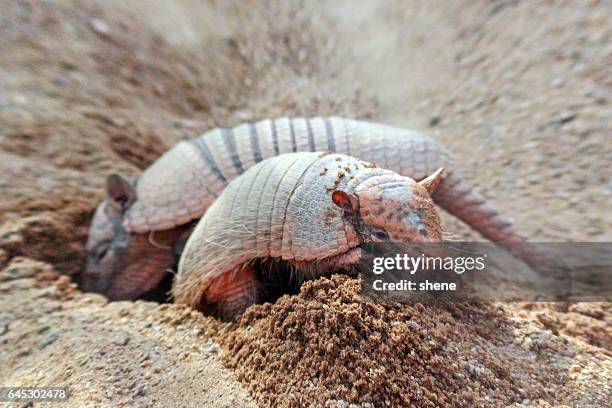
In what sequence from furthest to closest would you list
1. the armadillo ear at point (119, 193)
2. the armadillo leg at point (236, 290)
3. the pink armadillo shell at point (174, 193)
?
the armadillo ear at point (119, 193) < the pink armadillo shell at point (174, 193) < the armadillo leg at point (236, 290)

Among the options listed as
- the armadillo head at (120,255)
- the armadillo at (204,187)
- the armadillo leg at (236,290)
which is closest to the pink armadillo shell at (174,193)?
the armadillo at (204,187)

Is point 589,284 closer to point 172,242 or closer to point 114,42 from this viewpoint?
point 172,242

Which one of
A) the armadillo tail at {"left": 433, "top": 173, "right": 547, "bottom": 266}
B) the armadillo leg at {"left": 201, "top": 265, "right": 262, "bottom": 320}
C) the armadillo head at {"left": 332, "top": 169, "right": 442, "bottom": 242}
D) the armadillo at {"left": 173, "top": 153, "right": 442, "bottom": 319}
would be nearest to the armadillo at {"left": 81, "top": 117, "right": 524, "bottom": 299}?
the armadillo tail at {"left": 433, "top": 173, "right": 547, "bottom": 266}

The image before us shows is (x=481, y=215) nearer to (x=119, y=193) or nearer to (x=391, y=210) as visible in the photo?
(x=391, y=210)

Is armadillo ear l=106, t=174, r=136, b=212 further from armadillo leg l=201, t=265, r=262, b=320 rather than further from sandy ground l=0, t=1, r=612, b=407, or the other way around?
armadillo leg l=201, t=265, r=262, b=320

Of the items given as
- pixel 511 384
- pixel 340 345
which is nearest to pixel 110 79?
pixel 340 345

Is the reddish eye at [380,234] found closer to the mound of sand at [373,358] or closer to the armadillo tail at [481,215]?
the mound of sand at [373,358]
